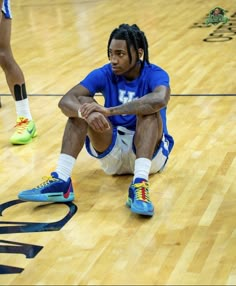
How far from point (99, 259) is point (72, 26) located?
5773mm

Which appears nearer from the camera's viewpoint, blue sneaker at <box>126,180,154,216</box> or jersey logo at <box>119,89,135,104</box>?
blue sneaker at <box>126,180,154,216</box>

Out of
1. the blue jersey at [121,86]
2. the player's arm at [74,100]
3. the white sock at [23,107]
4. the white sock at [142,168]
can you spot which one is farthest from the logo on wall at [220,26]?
the white sock at [142,168]

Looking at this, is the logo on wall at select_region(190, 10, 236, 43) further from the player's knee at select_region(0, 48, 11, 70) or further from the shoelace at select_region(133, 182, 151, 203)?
the shoelace at select_region(133, 182, 151, 203)

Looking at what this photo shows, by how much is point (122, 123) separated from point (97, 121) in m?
0.36

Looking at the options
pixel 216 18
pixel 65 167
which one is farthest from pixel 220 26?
pixel 65 167

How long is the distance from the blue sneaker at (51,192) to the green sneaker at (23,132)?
1.00m

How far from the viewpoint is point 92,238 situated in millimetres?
2783

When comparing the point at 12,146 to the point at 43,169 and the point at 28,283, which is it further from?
the point at 28,283

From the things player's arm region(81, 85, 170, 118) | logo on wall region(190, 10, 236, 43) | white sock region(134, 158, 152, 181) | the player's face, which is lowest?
logo on wall region(190, 10, 236, 43)

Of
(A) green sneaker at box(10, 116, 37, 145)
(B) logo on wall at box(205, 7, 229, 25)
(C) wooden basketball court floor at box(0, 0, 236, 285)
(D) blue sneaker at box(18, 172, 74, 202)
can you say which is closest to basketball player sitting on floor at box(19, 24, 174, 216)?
(D) blue sneaker at box(18, 172, 74, 202)

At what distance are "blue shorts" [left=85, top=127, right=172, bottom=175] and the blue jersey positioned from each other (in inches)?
2.3

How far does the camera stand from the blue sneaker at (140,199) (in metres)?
2.93

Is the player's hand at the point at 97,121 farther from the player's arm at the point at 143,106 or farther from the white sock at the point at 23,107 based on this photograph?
the white sock at the point at 23,107

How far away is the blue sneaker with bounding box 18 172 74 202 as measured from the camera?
10.1 ft
